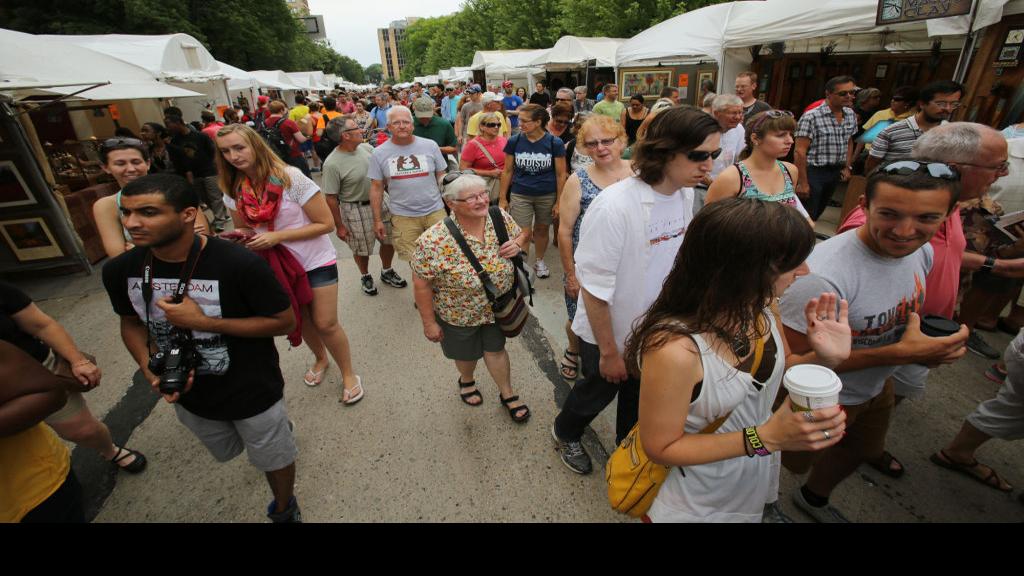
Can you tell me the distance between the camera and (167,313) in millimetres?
1734

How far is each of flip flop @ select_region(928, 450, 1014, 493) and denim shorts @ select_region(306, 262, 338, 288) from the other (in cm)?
404

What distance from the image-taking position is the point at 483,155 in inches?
199

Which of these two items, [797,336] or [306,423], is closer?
[797,336]

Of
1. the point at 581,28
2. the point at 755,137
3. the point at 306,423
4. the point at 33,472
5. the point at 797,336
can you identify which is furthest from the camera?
the point at 581,28

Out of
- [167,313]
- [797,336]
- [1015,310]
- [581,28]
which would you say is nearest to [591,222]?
[797,336]

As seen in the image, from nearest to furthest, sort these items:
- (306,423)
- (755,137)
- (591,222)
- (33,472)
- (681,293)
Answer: (681,293)
(33,472)
(591,222)
(755,137)
(306,423)

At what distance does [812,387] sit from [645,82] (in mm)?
12266

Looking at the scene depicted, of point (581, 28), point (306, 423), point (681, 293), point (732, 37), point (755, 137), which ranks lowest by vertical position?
point (306, 423)

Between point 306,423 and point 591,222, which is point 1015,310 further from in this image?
point 306,423

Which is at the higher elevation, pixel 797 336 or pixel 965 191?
pixel 965 191

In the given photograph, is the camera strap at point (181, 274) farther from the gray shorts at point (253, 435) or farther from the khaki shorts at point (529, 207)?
the khaki shorts at point (529, 207)

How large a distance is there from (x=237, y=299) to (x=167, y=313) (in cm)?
24

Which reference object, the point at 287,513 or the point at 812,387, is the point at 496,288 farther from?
the point at 812,387

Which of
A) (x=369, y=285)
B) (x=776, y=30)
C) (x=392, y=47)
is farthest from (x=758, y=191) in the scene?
A: (x=392, y=47)
